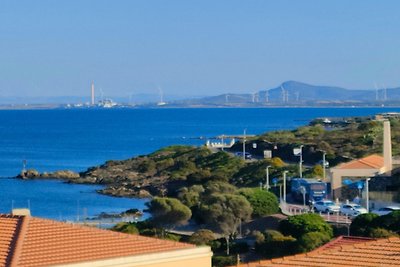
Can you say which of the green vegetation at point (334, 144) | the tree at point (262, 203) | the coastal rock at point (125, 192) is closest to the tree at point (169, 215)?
the tree at point (262, 203)

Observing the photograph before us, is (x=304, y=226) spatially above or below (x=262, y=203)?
above

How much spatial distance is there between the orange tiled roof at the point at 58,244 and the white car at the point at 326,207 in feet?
65.8

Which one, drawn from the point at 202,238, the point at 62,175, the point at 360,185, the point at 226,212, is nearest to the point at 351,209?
the point at 360,185

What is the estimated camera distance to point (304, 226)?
23.7 m

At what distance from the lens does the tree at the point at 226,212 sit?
27.7m

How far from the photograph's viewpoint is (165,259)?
30.8 feet

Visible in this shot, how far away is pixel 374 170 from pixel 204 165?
23767mm

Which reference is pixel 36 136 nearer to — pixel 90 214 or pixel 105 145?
pixel 105 145

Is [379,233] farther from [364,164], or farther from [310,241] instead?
[364,164]

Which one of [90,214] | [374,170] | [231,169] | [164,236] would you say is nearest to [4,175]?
[231,169]

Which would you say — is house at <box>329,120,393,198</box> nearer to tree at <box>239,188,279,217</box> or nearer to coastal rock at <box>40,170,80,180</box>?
tree at <box>239,188,279,217</box>

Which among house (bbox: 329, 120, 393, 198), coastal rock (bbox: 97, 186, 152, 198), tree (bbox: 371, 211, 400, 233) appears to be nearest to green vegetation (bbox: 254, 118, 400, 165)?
coastal rock (bbox: 97, 186, 152, 198)

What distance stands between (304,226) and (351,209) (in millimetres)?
5113

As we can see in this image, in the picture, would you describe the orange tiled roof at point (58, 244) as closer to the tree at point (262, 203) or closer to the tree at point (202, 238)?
the tree at point (202, 238)
